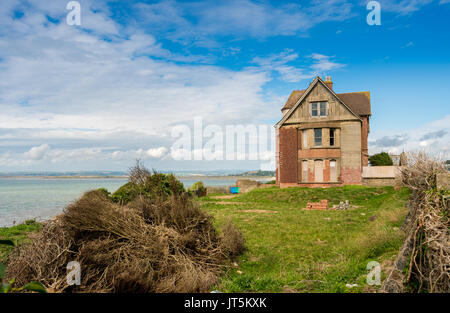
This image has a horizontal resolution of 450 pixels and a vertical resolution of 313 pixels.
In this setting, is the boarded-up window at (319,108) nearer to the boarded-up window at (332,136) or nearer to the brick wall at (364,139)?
the boarded-up window at (332,136)

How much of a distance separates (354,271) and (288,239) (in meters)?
4.57

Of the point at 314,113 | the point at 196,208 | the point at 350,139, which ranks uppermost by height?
the point at 314,113

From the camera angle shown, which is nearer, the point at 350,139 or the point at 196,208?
the point at 196,208

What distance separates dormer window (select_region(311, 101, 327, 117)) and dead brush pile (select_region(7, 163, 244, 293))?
2353cm

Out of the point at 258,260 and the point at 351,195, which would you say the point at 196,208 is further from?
the point at 351,195

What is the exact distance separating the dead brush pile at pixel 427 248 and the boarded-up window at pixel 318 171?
2386 centimetres

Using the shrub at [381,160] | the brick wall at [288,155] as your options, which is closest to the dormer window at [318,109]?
the brick wall at [288,155]

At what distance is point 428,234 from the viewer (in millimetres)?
5512

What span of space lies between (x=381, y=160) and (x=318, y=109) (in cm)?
971

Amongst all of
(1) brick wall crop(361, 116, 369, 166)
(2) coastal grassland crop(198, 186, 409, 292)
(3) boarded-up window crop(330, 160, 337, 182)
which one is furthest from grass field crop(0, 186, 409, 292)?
(1) brick wall crop(361, 116, 369, 166)

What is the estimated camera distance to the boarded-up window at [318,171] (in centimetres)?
3036
